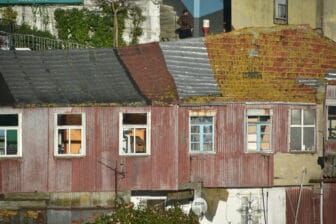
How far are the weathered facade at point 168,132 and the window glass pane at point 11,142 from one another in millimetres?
36

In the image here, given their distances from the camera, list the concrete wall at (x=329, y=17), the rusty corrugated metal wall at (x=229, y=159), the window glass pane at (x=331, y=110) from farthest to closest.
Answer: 1. the concrete wall at (x=329, y=17)
2. the window glass pane at (x=331, y=110)
3. the rusty corrugated metal wall at (x=229, y=159)

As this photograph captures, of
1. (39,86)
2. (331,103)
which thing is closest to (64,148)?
(39,86)

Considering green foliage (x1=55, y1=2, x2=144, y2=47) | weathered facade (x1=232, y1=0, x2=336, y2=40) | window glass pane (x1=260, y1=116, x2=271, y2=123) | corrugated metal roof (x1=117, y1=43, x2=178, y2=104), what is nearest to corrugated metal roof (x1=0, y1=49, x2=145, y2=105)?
corrugated metal roof (x1=117, y1=43, x2=178, y2=104)

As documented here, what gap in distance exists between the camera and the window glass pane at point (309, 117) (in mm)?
36031

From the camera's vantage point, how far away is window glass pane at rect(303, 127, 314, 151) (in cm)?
3606

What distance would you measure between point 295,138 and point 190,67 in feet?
14.8

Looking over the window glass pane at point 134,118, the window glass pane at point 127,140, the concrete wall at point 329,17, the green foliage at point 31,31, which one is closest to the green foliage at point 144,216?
the window glass pane at point 127,140

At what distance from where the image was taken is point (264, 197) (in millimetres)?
35750

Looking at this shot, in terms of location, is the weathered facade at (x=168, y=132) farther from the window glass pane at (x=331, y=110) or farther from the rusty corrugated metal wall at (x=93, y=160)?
the window glass pane at (x=331, y=110)

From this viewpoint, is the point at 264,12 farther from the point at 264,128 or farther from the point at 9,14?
the point at 9,14

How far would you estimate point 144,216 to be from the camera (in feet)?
106

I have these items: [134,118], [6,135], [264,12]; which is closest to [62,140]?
[6,135]

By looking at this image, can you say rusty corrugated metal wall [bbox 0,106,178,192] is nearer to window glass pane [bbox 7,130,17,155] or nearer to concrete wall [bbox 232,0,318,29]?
window glass pane [bbox 7,130,17,155]

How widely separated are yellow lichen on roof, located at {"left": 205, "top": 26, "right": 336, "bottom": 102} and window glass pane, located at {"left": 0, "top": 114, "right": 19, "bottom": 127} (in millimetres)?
7123
